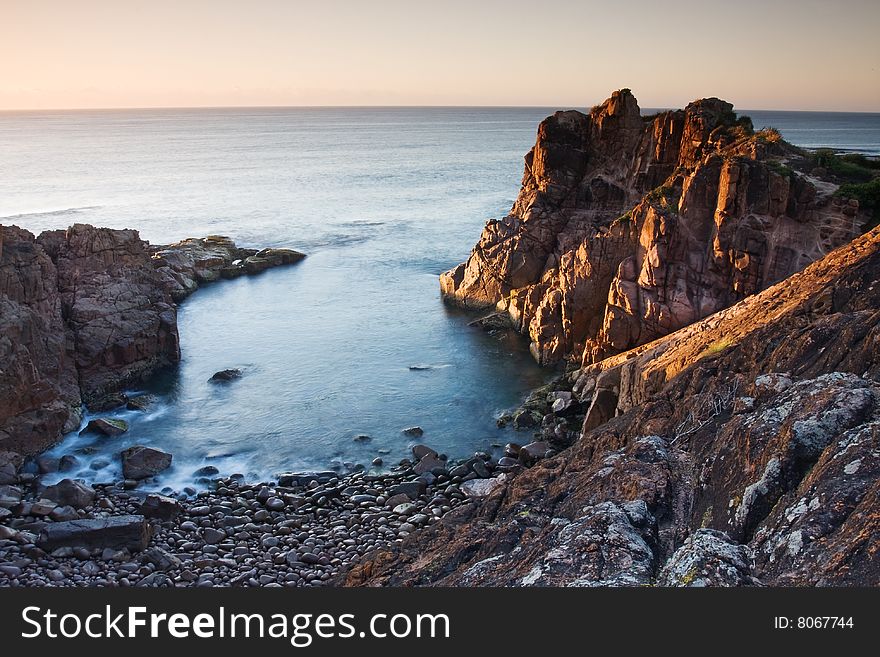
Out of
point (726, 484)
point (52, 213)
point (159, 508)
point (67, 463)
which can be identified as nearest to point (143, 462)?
point (67, 463)

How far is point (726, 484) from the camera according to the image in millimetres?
14195

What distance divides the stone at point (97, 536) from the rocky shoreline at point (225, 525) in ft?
0.11

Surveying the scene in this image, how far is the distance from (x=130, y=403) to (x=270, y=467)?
34.4 ft

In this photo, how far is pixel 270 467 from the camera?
3122 centimetres

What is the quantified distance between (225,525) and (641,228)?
25.1 meters

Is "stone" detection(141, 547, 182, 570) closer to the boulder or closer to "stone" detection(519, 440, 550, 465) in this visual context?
"stone" detection(519, 440, 550, 465)

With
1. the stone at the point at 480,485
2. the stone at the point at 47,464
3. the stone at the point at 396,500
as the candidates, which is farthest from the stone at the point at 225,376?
the stone at the point at 480,485

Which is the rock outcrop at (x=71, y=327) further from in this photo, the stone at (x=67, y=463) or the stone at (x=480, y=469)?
the stone at (x=480, y=469)

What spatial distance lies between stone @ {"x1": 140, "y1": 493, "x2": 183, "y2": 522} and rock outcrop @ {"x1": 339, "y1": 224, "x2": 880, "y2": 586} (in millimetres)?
9453

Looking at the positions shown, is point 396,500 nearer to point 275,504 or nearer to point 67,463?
point 275,504

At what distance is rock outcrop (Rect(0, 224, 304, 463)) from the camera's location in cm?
3188

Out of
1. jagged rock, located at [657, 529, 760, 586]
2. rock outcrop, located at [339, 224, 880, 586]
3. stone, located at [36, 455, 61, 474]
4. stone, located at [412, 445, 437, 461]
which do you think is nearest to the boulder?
stone, located at [36, 455, 61, 474]

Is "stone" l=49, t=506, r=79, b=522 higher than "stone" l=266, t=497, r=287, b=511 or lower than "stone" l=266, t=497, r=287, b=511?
higher

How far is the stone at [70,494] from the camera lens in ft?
88.6
